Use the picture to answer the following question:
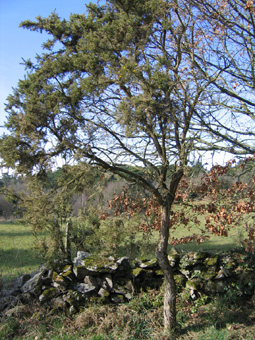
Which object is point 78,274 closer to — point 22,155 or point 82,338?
point 82,338

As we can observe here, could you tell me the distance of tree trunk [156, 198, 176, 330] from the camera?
5.18 m

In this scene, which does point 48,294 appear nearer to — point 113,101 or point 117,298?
point 117,298

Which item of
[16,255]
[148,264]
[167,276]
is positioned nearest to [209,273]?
[148,264]

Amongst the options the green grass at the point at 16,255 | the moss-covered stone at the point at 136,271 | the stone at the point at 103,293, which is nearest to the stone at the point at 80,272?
the stone at the point at 103,293

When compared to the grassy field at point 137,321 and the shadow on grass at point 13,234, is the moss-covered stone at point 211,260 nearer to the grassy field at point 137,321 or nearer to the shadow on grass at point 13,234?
the grassy field at point 137,321

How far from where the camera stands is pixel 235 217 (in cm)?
564

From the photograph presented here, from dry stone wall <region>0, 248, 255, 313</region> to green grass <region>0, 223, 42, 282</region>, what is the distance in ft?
4.11

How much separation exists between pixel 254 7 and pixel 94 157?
14.8ft

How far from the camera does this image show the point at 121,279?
663 centimetres

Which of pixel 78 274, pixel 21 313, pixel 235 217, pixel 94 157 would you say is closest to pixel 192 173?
pixel 235 217

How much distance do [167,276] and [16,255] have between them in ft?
18.1

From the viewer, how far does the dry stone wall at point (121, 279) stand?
611 centimetres

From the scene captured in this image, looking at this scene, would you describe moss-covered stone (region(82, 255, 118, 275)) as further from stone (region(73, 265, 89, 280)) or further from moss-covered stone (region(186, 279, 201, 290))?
moss-covered stone (region(186, 279, 201, 290))

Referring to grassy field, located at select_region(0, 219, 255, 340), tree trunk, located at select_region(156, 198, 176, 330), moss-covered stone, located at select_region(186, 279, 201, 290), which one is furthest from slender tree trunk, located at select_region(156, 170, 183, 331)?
moss-covered stone, located at select_region(186, 279, 201, 290)
